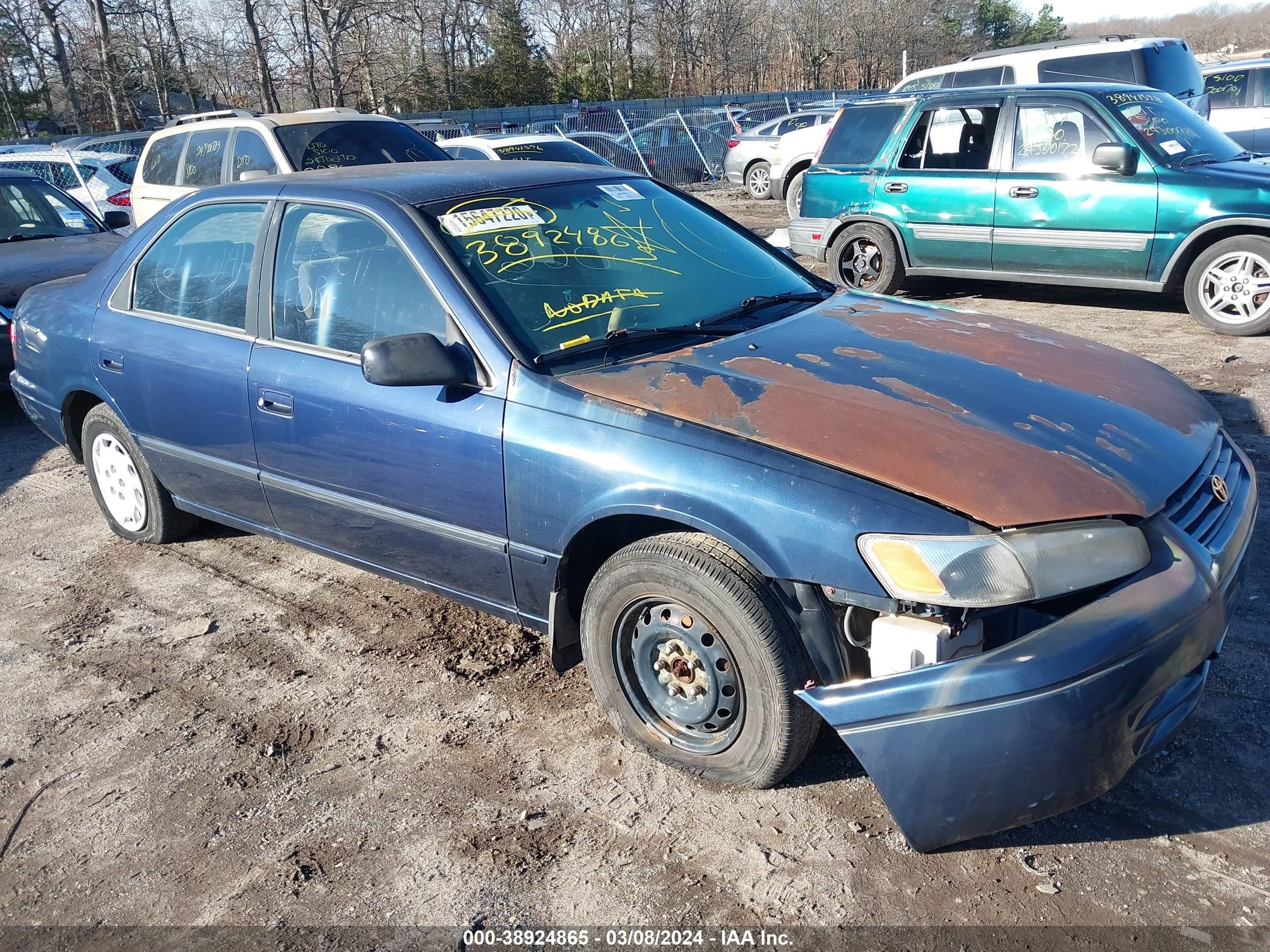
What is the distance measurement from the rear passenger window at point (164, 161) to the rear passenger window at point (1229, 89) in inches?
484

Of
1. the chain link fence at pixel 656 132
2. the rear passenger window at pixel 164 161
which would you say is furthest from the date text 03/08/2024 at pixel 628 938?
the chain link fence at pixel 656 132

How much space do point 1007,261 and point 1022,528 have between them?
6.38m

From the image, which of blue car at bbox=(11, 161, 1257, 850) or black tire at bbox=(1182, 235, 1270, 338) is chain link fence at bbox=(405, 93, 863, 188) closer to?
black tire at bbox=(1182, 235, 1270, 338)

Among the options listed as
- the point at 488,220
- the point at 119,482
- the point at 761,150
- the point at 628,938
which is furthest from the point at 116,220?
the point at 761,150

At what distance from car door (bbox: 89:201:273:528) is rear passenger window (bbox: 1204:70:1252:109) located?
13441mm

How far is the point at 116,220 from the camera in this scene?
874 cm

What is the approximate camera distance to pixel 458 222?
11.3ft

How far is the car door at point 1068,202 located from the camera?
745cm

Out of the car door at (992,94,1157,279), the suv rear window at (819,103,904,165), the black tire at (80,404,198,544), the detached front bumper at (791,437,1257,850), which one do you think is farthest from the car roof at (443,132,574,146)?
the detached front bumper at (791,437,1257,850)

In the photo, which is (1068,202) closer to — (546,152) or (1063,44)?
(1063,44)

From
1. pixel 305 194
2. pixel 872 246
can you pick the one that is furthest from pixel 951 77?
pixel 305 194

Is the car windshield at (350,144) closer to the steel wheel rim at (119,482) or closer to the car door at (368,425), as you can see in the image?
the steel wheel rim at (119,482)

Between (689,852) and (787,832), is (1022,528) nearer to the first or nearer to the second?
(787,832)

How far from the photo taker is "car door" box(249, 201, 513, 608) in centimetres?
320
